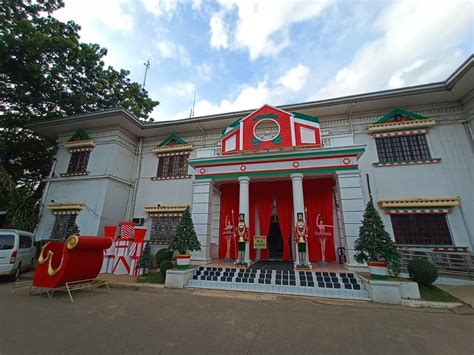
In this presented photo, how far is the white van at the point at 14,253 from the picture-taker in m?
6.95

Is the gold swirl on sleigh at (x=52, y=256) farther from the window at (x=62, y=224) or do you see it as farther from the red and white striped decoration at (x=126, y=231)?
the window at (x=62, y=224)

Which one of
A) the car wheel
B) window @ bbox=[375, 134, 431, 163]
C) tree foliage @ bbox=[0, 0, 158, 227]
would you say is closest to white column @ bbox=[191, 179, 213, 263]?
the car wheel

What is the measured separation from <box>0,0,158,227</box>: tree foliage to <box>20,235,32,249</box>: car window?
17.7ft

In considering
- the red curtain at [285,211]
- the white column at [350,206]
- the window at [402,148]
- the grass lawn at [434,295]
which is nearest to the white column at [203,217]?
the red curtain at [285,211]

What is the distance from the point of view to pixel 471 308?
15.3 feet

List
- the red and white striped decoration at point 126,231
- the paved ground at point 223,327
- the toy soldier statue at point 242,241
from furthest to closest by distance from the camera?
the red and white striped decoration at point 126,231, the toy soldier statue at point 242,241, the paved ground at point 223,327

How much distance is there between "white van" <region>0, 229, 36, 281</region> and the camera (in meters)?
6.95

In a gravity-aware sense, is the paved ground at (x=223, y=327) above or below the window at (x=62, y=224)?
below

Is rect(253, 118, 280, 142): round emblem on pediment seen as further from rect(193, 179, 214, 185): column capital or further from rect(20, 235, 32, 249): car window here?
rect(20, 235, 32, 249): car window

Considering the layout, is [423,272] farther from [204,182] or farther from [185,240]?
[204,182]

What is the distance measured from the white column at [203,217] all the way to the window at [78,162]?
758cm

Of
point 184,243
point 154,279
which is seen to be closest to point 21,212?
point 154,279

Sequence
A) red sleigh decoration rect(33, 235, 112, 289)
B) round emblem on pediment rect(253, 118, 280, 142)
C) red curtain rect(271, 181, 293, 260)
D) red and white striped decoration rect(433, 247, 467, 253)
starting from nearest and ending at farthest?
red sleigh decoration rect(33, 235, 112, 289), red and white striped decoration rect(433, 247, 467, 253), round emblem on pediment rect(253, 118, 280, 142), red curtain rect(271, 181, 293, 260)

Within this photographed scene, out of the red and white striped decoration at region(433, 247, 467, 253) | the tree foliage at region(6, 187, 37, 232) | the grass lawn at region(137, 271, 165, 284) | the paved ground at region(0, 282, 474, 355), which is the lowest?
the paved ground at region(0, 282, 474, 355)
